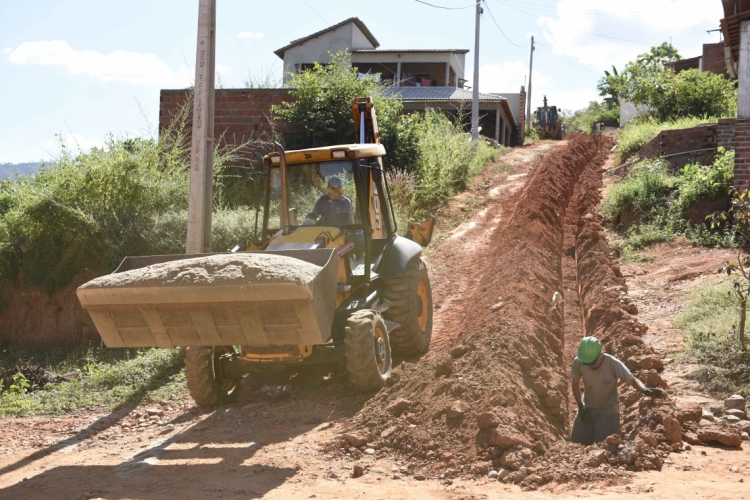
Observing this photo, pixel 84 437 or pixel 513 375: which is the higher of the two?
pixel 513 375

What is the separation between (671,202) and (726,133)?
195cm

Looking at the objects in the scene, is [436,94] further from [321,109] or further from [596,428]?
[596,428]

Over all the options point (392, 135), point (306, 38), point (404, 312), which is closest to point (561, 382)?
point (404, 312)

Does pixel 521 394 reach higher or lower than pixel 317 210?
lower

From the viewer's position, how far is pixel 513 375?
7.36 meters

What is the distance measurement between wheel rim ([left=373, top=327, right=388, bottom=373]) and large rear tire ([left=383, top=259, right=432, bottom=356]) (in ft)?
2.99

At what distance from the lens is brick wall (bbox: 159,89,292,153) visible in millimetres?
18250

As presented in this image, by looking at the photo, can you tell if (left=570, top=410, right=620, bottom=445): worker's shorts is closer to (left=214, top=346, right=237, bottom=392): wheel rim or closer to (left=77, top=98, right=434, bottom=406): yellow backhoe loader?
(left=77, top=98, right=434, bottom=406): yellow backhoe loader

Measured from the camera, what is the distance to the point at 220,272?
6258mm

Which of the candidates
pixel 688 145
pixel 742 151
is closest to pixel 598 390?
pixel 742 151

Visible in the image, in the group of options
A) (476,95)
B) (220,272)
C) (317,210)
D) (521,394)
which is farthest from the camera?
(476,95)

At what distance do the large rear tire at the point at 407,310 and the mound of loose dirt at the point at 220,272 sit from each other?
221 cm

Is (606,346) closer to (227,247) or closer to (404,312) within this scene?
(404,312)

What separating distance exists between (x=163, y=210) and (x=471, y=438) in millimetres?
9754
